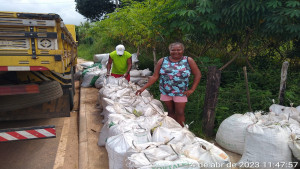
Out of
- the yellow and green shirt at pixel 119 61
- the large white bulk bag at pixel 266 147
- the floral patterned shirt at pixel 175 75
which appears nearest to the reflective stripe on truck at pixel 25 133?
the floral patterned shirt at pixel 175 75

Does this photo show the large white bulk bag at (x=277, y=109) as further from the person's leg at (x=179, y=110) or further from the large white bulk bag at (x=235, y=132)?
the person's leg at (x=179, y=110)

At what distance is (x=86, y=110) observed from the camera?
478cm

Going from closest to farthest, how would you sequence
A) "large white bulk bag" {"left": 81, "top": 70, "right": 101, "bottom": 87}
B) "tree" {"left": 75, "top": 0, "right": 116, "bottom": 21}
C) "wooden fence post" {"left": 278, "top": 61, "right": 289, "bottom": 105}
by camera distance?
"wooden fence post" {"left": 278, "top": 61, "right": 289, "bottom": 105}
"large white bulk bag" {"left": 81, "top": 70, "right": 101, "bottom": 87}
"tree" {"left": 75, "top": 0, "right": 116, "bottom": 21}

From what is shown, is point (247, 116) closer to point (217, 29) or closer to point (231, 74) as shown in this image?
point (217, 29)

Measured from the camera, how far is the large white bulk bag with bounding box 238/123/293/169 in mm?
2338

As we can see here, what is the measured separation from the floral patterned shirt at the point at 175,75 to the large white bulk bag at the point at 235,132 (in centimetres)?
72

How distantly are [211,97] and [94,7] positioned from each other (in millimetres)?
29610

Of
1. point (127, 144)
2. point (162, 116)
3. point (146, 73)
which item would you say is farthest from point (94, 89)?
point (127, 144)

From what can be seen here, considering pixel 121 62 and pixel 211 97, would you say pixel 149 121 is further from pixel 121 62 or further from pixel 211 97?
pixel 121 62

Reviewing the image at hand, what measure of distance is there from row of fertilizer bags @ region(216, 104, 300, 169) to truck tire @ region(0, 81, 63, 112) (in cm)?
271

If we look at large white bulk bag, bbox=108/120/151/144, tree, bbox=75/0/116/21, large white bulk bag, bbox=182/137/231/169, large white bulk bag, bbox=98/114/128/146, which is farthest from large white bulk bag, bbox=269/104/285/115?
tree, bbox=75/0/116/21

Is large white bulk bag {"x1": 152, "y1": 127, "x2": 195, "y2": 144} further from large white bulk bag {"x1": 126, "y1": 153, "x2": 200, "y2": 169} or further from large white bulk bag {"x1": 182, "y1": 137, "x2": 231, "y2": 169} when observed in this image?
large white bulk bag {"x1": 126, "y1": 153, "x2": 200, "y2": 169}

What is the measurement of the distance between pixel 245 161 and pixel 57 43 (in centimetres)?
269

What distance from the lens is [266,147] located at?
239cm
